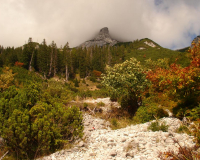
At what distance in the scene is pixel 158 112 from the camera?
29.8 feet

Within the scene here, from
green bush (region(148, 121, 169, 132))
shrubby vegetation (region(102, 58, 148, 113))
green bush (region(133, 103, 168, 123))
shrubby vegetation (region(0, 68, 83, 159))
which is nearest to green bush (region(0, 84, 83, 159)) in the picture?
shrubby vegetation (region(0, 68, 83, 159))

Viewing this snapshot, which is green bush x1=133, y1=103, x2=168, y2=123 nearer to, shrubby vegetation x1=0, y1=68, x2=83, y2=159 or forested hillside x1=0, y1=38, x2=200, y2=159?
forested hillside x1=0, y1=38, x2=200, y2=159

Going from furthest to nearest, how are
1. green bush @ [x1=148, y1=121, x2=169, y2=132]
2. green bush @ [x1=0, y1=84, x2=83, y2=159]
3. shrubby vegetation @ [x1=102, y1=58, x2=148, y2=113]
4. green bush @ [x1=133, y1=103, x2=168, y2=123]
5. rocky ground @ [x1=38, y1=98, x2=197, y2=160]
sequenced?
1. shrubby vegetation @ [x1=102, y1=58, x2=148, y2=113]
2. green bush @ [x1=133, y1=103, x2=168, y2=123]
3. green bush @ [x1=148, y1=121, x2=169, y2=132]
4. green bush @ [x1=0, y1=84, x2=83, y2=159]
5. rocky ground @ [x1=38, y1=98, x2=197, y2=160]

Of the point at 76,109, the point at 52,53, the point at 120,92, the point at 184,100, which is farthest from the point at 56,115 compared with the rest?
the point at 52,53

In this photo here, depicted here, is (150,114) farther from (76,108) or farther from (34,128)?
(34,128)

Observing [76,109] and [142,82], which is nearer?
[76,109]

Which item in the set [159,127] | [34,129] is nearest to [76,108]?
[34,129]

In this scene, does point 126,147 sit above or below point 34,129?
below

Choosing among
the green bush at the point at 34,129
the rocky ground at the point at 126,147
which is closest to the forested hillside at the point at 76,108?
the green bush at the point at 34,129

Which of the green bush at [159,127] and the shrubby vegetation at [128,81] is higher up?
the shrubby vegetation at [128,81]

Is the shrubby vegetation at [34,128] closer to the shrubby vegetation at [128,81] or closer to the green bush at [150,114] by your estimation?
the green bush at [150,114]

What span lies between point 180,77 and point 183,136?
308 cm

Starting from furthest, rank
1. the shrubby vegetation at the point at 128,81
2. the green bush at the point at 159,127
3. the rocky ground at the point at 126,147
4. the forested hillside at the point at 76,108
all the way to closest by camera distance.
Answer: the shrubby vegetation at the point at 128,81 → the green bush at the point at 159,127 → the forested hillside at the point at 76,108 → the rocky ground at the point at 126,147

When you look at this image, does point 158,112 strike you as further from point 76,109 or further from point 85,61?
point 85,61
